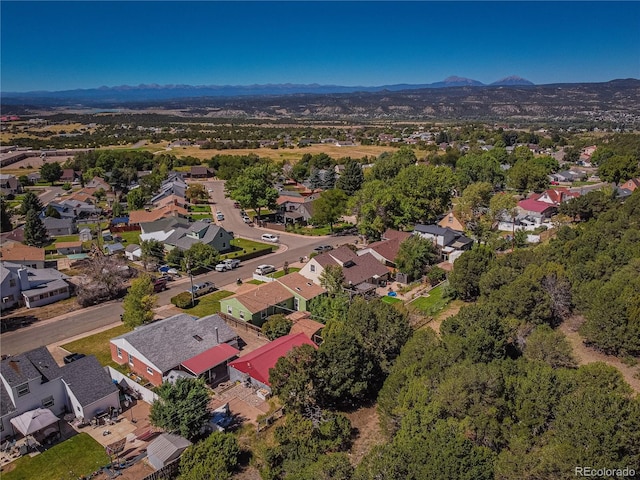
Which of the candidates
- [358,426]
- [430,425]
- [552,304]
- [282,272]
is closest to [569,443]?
[430,425]

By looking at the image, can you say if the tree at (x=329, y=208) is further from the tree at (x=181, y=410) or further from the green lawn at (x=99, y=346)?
the tree at (x=181, y=410)

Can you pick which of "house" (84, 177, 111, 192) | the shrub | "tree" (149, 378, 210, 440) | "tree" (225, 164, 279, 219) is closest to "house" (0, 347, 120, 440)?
"tree" (149, 378, 210, 440)

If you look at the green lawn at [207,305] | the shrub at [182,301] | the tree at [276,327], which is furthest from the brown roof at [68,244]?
the tree at [276,327]

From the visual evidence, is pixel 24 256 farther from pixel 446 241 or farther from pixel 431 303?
pixel 446 241

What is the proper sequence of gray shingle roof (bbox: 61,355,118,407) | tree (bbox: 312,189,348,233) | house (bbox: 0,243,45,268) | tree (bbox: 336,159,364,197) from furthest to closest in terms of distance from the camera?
1. tree (bbox: 336,159,364,197)
2. tree (bbox: 312,189,348,233)
3. house (bbox: 0,243,45,268)
4. gray shingle roof (bbox: 61,355,118,407)

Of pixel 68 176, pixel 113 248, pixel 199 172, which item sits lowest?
pixel 113 248

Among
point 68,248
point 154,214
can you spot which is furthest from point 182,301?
point 154,214

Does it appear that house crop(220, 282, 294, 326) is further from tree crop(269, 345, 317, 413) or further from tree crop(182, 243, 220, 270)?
tree crop(269, 345, 317, 413)
